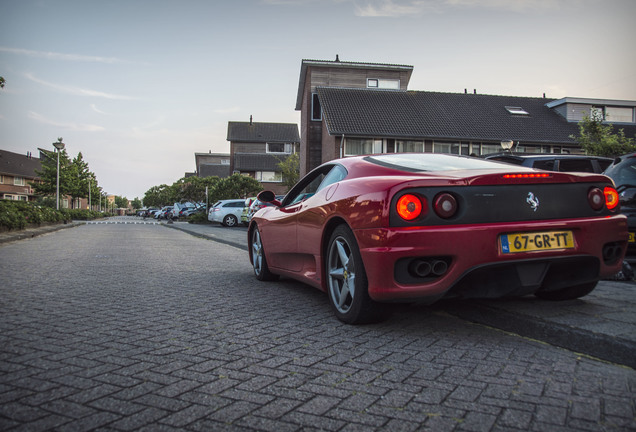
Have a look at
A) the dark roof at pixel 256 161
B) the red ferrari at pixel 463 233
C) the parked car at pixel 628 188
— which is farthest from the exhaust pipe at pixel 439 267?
the dark roof at pixel 256 161

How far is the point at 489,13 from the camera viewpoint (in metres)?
12.4

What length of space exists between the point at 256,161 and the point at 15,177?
1653 inches

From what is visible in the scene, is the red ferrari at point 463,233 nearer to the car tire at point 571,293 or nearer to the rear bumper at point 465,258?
the rear bumper at point 465,258

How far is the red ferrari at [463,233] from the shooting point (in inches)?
117

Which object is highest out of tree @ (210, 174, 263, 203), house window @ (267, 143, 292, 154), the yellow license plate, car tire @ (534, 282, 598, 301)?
house window @ (267, 143, 292, 154)

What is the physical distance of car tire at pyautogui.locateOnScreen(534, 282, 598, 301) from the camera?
380cm

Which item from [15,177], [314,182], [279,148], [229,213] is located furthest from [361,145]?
[15,177]

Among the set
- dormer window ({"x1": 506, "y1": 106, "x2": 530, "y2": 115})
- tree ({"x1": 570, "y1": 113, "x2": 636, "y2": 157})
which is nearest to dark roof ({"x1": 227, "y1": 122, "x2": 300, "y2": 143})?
dormer window ({"x1": 506, "y1": 106, "x2": 530, "y2": 115})

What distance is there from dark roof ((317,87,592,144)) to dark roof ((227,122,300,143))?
3055cm

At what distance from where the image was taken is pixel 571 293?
3863mm

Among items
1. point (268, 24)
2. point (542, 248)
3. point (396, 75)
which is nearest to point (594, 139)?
point (396, 75)

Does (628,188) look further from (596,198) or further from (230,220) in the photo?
(230,220)

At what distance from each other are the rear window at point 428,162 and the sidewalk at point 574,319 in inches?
44.7

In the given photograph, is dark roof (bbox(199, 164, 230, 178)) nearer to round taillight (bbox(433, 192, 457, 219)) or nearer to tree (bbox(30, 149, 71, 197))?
tree (bbox(30, 149, 71, 197))
